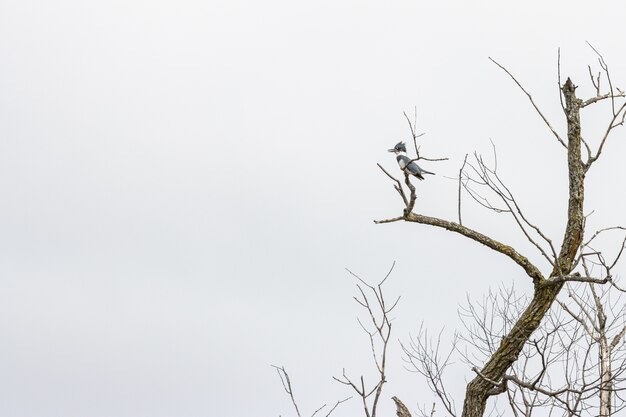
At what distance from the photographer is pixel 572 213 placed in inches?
256

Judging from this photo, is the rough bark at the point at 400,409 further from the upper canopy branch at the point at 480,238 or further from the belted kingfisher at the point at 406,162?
the belted kingfisher at the point at 406,162

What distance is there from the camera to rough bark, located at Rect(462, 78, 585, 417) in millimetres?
6340

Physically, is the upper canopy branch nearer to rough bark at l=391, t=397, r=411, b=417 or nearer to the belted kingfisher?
rough bark at l=391, t=397, r=411, b=417

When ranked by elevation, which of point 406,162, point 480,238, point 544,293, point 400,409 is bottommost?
point 400,409

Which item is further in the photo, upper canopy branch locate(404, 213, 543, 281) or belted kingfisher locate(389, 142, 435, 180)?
belted kingfisher locate(389, 142, 435, 180)

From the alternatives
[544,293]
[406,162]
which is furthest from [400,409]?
[406,162]

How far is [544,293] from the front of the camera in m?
6.37

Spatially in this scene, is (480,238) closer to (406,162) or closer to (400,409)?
(400,409)

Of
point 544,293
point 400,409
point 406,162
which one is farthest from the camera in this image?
point 406,162

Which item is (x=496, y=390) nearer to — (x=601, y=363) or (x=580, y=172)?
(x=580, y=172)

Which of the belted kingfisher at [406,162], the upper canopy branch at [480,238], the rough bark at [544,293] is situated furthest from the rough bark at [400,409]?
the belted kingfisher at [406,162]

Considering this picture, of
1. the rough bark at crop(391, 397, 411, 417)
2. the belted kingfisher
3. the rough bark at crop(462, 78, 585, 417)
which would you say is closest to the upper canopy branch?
the rough bark at crop(462, 78, 585, 417)

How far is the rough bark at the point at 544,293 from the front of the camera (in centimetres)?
634

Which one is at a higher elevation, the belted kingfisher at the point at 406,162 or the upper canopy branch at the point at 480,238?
the belted kingfisher at the point at 406,162
